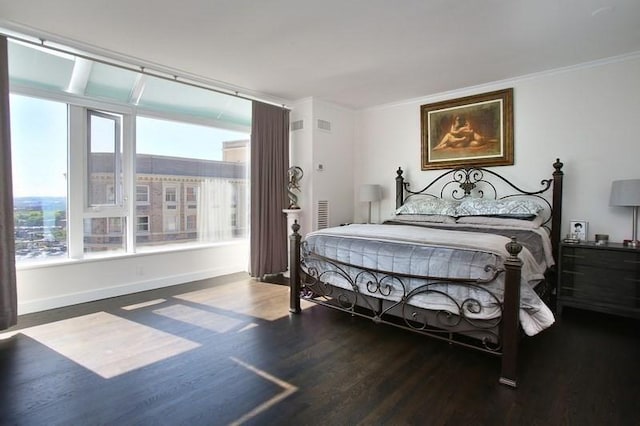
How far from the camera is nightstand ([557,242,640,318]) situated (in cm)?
314

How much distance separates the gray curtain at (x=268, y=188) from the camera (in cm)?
483

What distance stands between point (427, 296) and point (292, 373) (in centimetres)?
115

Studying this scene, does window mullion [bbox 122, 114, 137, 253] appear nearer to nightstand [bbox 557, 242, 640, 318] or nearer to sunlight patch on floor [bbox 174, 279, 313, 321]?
sunlight patch on floor [bbox 174, 279, 313, 321]

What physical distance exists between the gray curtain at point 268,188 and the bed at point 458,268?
1197 millimetres

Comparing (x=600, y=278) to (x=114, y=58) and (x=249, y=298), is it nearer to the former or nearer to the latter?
(x=249, y=298)

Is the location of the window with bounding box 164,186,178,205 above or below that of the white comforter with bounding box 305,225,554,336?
above

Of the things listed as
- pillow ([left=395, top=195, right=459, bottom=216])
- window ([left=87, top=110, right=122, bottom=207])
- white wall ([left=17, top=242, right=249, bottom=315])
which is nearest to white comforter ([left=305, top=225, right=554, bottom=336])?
pillow ([left=395, top=195, right=459, bottom=216])

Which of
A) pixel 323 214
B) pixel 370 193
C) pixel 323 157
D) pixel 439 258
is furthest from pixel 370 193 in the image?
pixel 439 258

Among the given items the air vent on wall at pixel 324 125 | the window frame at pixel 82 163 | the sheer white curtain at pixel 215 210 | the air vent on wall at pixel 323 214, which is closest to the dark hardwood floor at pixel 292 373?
the window frame at pixel 82 163

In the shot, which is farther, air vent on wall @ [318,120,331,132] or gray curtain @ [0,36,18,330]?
air vent on wall @ [318,120,331,132]

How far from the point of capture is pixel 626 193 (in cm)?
329

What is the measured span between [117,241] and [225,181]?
1695 mm

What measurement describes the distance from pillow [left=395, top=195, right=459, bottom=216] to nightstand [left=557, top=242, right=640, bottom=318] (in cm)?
124

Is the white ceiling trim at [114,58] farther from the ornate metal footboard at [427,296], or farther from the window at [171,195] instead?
the ornate metal footboard at [427,296]
